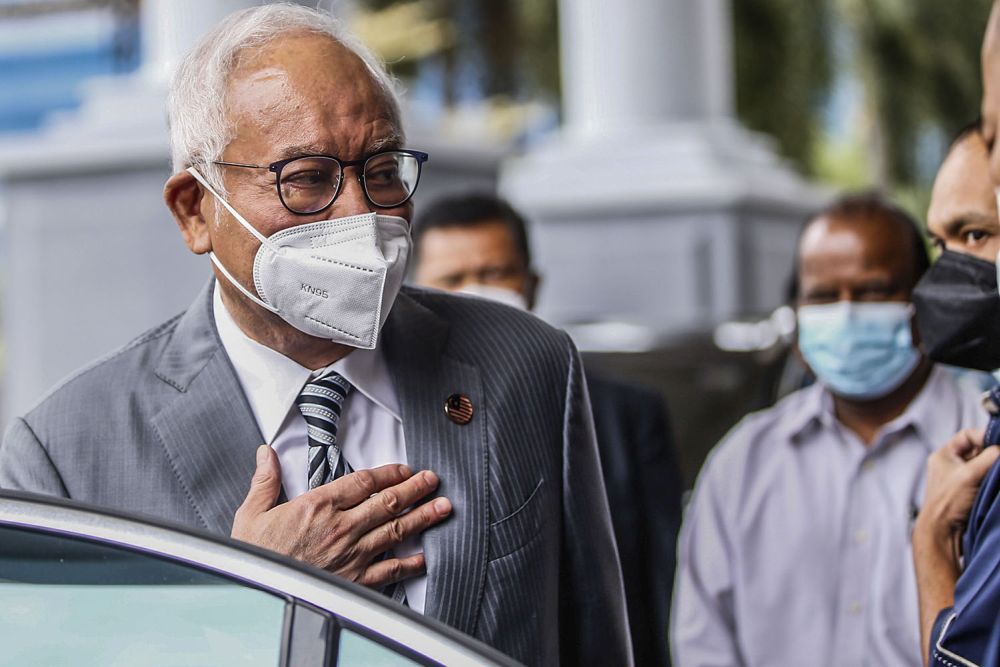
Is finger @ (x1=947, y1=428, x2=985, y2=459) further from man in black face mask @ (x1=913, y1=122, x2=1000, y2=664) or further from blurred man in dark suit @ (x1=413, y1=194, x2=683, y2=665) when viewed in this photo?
blurred man in dark suit @ (x1=413, y1=194, x2=683, y2=665)

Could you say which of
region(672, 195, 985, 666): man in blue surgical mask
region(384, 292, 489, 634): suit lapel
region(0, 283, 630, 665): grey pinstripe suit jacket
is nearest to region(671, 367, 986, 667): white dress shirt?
region(672, 195, 985, 666): man in blue surgical mask

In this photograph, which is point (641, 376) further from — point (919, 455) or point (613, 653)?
point (613, 653)

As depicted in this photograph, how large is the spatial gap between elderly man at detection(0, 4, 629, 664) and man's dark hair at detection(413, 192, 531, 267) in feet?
6.18

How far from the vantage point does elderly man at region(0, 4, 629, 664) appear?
2.20m

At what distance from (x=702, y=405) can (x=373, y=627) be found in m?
5.65

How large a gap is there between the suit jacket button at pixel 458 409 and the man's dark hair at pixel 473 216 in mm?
1931

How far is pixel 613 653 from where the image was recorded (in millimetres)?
2467

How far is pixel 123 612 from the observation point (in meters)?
1.70

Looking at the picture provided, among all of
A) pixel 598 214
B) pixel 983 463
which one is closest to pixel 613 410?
pixel 983 463

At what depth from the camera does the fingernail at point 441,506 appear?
2.21 m

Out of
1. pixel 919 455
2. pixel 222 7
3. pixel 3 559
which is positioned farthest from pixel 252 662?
pixel 222 7

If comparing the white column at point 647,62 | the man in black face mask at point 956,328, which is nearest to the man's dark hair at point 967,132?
the man in black face mask at point 956,328

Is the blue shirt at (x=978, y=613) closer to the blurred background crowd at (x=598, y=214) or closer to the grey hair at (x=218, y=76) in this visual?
the grey hair at (x=218, y=76)

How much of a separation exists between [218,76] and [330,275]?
375 millimetres
